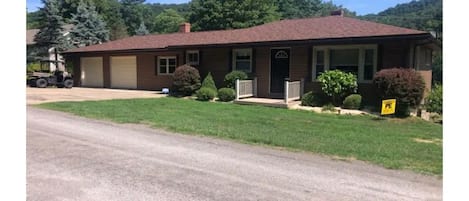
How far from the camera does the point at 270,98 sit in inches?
659

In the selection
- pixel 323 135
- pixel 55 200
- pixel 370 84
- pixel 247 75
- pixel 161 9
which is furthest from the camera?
pixel 161 9

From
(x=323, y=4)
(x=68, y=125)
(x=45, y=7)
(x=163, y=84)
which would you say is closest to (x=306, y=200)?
(x=68, y=125)

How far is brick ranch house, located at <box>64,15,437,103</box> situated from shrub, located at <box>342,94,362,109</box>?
38.5 inches

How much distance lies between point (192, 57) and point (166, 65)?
237cm

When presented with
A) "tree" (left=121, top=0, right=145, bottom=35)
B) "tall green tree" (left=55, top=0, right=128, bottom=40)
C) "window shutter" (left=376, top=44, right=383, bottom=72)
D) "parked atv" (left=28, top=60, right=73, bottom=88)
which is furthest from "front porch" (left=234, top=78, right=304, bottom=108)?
"tree" (left=121, top=0, right=145, bottom=35)

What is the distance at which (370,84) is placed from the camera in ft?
47.5

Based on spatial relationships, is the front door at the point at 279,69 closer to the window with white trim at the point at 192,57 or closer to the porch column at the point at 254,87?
the porch column at the point at 254,87

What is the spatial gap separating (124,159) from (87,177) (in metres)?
1.01

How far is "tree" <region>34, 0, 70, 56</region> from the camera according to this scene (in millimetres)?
37625

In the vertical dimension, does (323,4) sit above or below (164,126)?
above

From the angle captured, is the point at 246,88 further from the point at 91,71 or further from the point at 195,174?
the point at 91,71

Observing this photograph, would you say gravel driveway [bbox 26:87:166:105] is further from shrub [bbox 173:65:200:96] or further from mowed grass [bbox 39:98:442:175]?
mowed grass [bbox 39:98:442:175]

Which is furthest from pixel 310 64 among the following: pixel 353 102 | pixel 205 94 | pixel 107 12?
pixel 107 12

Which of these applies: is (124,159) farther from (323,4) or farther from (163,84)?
(323,4)
